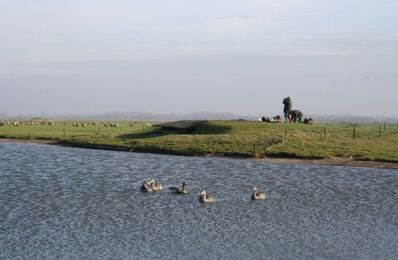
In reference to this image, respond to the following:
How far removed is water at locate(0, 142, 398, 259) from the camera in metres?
24.9

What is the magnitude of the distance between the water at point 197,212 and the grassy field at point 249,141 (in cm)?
463

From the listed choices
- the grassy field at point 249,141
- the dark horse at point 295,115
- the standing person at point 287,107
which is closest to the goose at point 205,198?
the grassy field at point 249,141

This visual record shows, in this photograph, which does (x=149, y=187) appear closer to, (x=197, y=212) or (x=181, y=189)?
(x=181, y=189)

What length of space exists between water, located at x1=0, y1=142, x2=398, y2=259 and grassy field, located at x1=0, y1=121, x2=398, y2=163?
463cm

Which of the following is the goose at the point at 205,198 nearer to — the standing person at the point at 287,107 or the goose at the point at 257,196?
the goose at the point at 257,196

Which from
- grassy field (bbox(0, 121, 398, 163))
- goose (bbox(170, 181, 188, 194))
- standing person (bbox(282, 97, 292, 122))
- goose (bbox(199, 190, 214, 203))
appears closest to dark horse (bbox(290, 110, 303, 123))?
standing person (bbox(282, 97, 292, 122))

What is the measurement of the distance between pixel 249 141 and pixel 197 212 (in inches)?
1182

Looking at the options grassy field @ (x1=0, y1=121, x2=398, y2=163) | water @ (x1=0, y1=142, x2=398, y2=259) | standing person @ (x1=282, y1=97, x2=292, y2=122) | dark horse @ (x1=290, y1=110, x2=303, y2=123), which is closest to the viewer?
water @ (x1=0, y1=142, x2=398, y2=259)

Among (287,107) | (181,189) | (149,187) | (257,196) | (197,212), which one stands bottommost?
(197,212)

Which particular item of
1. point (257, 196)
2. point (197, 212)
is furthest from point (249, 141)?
point (197, 212)

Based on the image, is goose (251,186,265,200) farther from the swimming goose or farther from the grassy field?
the grassy field

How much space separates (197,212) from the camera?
3300 centimetres

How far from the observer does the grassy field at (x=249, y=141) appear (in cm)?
5734

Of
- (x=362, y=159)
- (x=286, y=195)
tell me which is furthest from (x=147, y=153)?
(x=286, y=195)
